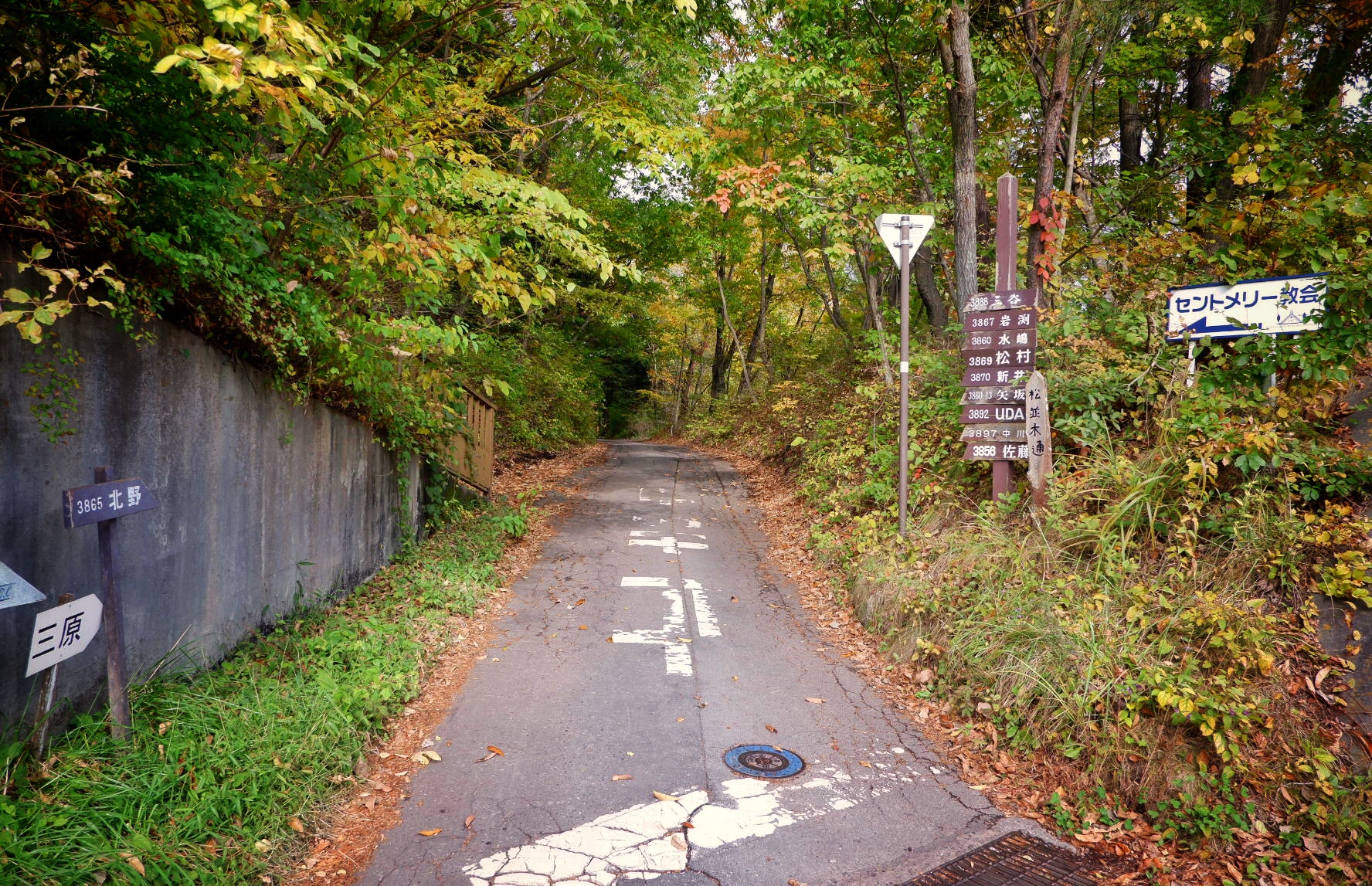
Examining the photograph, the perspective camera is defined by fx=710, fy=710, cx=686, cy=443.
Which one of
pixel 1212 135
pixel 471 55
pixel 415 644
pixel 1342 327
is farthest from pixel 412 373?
pixel 1212 135

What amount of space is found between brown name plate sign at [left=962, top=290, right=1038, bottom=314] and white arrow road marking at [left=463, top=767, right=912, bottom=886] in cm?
445

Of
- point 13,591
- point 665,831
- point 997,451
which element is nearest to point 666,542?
point 997,451

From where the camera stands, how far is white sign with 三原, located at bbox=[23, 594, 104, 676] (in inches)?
113

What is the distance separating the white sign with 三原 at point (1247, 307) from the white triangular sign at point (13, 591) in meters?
6.85

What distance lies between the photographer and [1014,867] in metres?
3.46

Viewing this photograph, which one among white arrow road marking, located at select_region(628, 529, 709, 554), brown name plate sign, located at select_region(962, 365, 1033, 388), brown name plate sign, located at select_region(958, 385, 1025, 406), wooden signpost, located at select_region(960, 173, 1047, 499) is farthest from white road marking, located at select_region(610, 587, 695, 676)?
brown name plate sign, located at select_region(962, 365, 1033, 388)

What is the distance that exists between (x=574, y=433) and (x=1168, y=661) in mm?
17742

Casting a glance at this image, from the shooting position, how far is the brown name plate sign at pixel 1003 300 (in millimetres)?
6578

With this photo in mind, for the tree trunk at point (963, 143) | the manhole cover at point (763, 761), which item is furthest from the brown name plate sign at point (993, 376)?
the manhole cover at point (763, 761)

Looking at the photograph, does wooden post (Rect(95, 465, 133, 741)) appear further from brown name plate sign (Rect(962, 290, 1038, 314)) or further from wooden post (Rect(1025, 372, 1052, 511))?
brown name plate sign (Rect(962, 290, 1038, 314))

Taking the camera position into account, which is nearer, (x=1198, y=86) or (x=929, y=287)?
(x=1198, y=86)

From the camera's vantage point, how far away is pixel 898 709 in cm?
517

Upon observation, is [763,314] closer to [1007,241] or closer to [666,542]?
[666,542]

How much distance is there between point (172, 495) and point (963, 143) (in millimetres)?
9139
